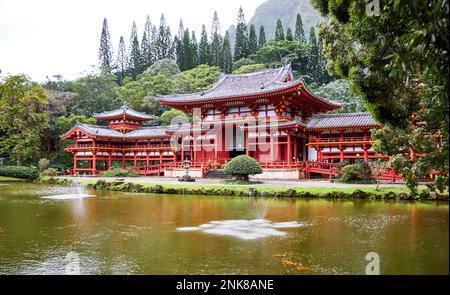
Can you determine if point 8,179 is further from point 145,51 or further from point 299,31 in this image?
point 299,31

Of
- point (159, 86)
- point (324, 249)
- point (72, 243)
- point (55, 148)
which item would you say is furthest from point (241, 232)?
point (159, 86)

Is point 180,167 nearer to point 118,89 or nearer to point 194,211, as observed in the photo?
point 194,211

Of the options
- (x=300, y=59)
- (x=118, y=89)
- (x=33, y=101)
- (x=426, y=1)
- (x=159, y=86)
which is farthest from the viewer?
(x=300, y=59)

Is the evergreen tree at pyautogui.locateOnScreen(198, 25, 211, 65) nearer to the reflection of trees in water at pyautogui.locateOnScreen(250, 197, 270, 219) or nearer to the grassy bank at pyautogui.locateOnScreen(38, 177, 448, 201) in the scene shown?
the grassy bank at pyautogui.locateOnScreen(38, 177, 448, 201)

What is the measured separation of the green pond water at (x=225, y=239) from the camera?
6656 millimetres

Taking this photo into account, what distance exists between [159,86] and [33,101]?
18576mm

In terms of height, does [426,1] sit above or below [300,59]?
below

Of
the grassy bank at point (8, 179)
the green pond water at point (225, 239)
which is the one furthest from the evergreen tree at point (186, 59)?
the green pond water at point (225, 239)

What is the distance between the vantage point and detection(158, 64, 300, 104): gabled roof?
102ft

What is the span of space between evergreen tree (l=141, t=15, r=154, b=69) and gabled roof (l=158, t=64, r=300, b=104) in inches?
1842

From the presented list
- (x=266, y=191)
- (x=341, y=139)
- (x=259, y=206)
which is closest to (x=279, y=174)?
(x=341, y=139)

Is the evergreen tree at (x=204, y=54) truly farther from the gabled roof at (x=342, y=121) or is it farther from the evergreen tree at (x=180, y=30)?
the gabled roof at (x=342, y=121)

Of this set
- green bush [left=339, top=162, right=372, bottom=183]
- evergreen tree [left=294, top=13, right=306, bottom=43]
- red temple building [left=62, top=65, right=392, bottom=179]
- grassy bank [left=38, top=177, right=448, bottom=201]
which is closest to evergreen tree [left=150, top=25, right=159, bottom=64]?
evergreen tree [left=294, top=13, right=306, bottom=43]

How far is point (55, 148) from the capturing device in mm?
45031
